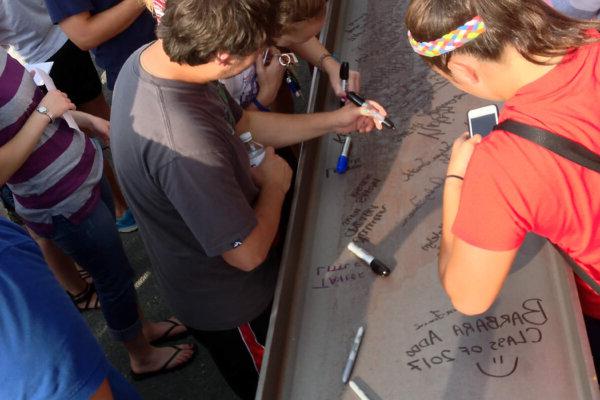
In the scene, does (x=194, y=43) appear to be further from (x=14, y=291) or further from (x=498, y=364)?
(x=498, y=364)

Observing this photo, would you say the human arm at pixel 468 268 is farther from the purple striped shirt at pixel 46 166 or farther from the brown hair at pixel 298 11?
the purple striped shirt at pixel 46 166

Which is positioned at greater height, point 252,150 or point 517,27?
point 517,27

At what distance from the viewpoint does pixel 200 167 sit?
3.98ft

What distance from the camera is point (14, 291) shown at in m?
0.97

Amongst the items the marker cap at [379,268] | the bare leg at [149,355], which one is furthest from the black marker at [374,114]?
the bare leg at [149,355]

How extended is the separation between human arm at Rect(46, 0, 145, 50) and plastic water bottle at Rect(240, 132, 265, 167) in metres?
0.84

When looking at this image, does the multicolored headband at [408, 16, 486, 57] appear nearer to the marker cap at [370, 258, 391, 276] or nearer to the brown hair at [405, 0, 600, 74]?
the brown hair at [405, 0, 600, 74]

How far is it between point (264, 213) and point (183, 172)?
33 centimetres

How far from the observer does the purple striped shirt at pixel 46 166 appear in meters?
1.74

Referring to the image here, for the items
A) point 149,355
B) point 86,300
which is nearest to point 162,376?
point 149,355

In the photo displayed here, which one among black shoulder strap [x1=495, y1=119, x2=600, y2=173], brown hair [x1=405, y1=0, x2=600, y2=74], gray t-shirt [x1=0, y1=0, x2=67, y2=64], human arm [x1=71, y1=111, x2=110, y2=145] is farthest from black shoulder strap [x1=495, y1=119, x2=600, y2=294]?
gray t-shirt [x1=0, y1=0, x2=67, y2=64]

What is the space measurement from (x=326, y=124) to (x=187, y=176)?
702 mm

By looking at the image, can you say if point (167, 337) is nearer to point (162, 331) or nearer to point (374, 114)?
point (162, 331)

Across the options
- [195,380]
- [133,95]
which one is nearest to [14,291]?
[133,95]
